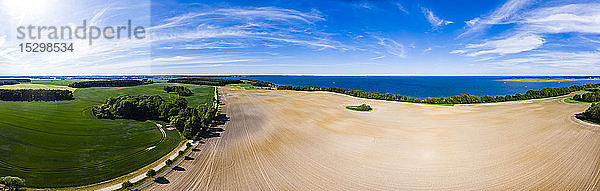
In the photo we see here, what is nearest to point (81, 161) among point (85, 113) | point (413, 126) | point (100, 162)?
point (100, 162)

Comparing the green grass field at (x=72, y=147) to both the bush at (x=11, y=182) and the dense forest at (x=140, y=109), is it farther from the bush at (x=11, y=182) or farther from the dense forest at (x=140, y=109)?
the dense forest at (x=140, y=109)

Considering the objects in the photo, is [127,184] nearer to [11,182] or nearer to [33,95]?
[11,182]

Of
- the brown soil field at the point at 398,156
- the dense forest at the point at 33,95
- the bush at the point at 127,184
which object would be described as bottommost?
the bush at the point at 127,184

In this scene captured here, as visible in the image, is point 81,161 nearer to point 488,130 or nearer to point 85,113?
point 85,113

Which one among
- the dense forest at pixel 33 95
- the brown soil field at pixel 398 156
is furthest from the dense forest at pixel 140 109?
the dense forest at pixel 33 95

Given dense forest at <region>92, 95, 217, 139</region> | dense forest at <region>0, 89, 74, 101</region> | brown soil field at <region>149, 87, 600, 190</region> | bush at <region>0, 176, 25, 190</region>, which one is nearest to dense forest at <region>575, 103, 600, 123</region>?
brown soil field at <region>149, 87, 600, 190</region>

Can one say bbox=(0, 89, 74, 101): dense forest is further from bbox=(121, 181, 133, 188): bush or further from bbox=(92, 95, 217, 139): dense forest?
bbox=(121, 181, 133, 188): bush

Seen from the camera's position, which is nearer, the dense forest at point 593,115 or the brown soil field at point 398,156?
the brown soil field at point 398,156
